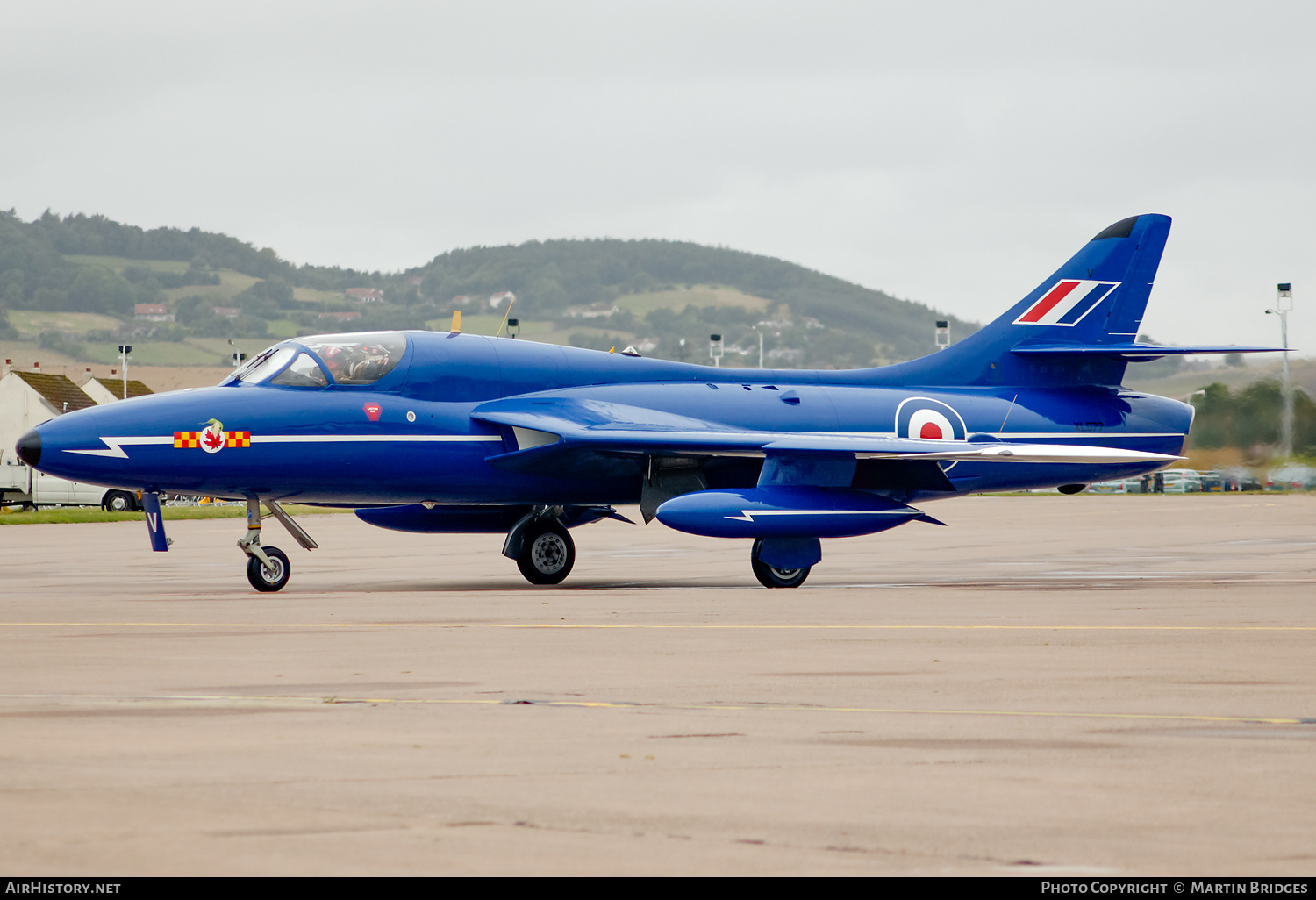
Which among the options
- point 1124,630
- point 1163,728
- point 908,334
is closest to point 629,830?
point 1163,728

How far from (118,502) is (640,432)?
39186mm

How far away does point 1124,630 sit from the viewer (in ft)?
36.8

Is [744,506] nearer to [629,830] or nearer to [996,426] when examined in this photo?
[996,426]

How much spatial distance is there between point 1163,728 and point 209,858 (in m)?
4.38

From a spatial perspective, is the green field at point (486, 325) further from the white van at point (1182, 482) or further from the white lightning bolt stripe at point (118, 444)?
the white lightning bolt stripe at point (118, 444)

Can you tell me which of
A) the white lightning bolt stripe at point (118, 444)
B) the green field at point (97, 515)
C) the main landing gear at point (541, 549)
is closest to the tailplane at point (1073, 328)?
the main landing gear at point (541, 549)

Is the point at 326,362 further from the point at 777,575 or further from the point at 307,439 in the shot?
the point at 777,575

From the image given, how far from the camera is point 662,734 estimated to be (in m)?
6.68

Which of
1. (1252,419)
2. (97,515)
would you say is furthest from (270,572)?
(97,515)

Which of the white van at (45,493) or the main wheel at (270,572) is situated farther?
the white van at (45,493)

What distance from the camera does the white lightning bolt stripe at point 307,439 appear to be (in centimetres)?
1591

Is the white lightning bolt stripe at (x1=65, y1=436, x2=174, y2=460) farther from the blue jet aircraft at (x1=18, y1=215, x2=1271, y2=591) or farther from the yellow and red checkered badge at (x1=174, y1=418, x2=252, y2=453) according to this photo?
the yellow and red checkered badge at (x1=174, y1=418, x2=252, y2=453)

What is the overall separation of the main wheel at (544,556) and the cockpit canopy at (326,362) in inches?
113

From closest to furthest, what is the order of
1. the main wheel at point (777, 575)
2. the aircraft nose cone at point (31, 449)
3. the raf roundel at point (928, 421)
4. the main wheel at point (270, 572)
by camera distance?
the aircraft nose cone at point (31, 449)
the main wheel at point (270, 572)
the main wheel at point (777, 575)
the raf roundel at point (928, 421)
